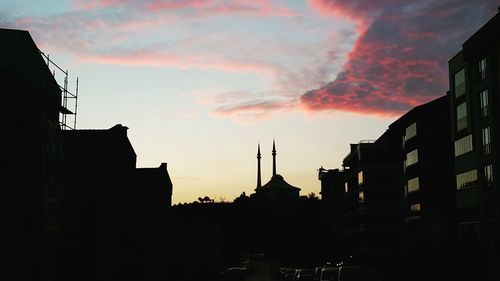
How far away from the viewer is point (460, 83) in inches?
2699

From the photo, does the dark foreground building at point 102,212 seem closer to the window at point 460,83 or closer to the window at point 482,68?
the window at point 482,68

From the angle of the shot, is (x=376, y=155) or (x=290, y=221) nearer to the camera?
(x=376, y=155)

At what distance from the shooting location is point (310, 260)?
115 m

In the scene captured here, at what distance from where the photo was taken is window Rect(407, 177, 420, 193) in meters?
87.0

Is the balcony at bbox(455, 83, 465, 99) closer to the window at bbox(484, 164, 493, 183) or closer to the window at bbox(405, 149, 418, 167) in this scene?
the window at bbox(484, 164, 493, 183)

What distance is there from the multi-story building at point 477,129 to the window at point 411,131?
1526 cm

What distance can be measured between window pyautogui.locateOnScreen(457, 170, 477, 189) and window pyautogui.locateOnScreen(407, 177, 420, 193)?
1777cm

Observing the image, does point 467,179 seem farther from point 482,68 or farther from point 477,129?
point 482,68

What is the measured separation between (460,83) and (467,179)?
390 inches

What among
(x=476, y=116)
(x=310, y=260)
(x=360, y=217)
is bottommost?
(x=310, y=260)

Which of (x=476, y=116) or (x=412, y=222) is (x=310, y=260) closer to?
(x=412, y=222)

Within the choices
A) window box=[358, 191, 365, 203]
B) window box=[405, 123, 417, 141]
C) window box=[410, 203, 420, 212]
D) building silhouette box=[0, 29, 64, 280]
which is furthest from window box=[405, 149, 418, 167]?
building silhouette box=[0, 29, 64, 280]

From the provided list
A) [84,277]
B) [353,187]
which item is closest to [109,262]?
[84,277]

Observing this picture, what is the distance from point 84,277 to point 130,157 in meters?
12.8
